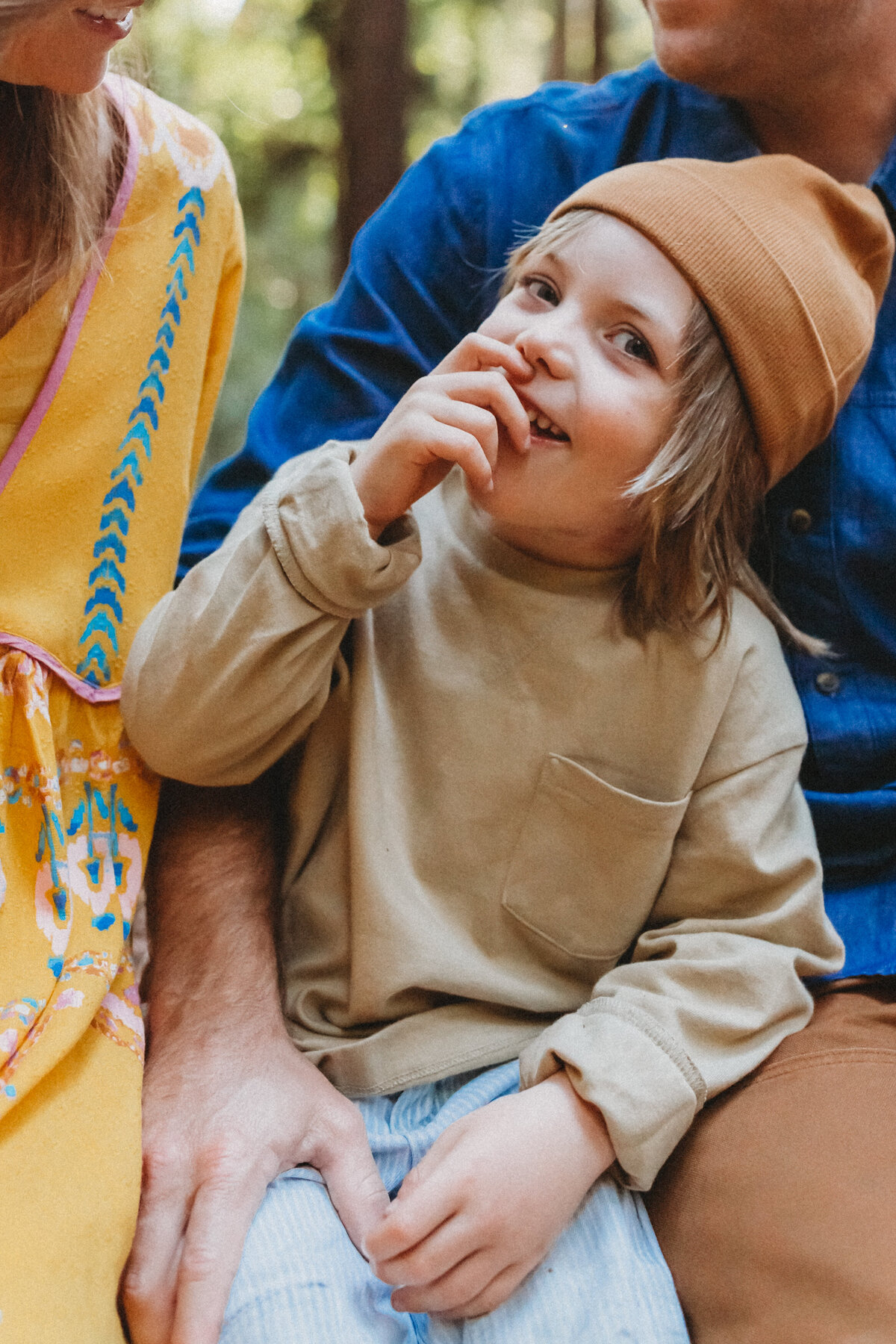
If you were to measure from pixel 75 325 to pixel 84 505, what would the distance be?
20 cm

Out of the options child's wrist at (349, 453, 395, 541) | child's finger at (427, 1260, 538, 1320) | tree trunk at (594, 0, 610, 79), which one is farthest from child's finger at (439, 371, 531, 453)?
tree trunk at (594, 0, 610, 79)

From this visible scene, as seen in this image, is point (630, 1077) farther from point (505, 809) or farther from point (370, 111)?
point (370, 111)

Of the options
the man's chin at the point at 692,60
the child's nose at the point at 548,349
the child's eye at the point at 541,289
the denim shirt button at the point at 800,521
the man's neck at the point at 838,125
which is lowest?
the denim shirt button at the point at 800,521

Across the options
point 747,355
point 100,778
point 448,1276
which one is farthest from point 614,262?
point 448,1276

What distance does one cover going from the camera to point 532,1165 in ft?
4.09

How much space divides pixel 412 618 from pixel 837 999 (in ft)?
2.26

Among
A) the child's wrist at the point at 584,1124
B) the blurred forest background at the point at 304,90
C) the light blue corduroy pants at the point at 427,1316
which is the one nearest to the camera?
the light blue corduroy pants at the point at 427,1316

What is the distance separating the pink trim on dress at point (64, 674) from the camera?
1.40 m

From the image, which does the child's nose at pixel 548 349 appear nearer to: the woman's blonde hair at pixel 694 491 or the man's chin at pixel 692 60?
the woman's blonde hair at pixel 694 491

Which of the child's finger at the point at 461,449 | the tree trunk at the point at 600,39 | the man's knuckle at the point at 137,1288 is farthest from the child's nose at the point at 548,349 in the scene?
the tree trunk at the point at 600,39

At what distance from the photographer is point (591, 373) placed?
1.38 m

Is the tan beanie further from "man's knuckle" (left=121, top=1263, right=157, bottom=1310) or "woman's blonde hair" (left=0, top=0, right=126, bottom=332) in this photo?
"man's knuckle" (left=121, top=1263, right=157, bottom=1310)

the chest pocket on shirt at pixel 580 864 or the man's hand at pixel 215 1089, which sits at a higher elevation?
the chest pocket on shirt at pixel 580 864

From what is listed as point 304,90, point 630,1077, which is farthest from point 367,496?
point 304,90
